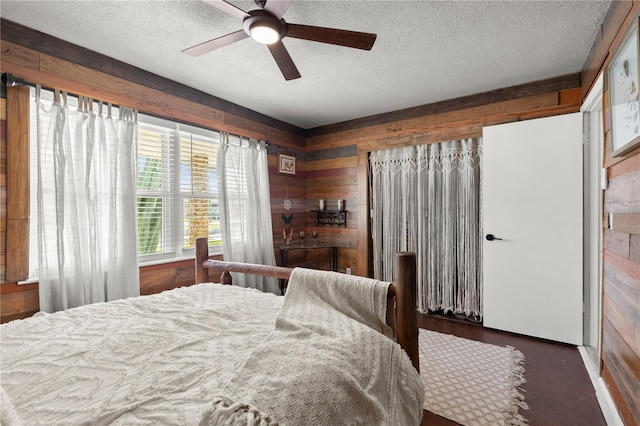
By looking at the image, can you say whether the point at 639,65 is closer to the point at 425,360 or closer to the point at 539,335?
the point at 425,360

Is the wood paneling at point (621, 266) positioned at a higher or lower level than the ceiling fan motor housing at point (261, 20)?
lower

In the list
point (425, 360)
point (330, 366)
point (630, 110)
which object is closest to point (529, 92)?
point (630, 110)

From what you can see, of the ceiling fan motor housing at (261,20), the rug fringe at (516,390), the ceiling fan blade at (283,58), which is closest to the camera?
the ceiling fan motor housing at (261,20)

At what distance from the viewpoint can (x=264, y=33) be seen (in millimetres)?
1744

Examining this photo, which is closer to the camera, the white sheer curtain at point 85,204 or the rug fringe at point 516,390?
the rug fringe at point 516,390

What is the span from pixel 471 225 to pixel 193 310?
2883 millimetres

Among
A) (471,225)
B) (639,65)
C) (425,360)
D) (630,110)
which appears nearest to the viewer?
(639,65)

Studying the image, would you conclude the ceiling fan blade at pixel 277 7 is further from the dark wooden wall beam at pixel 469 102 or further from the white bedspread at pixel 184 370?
the dark wooden wall beam at pixel 469 102

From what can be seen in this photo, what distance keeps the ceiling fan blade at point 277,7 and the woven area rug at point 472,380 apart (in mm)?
2395

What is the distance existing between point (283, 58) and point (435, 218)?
2.45 m

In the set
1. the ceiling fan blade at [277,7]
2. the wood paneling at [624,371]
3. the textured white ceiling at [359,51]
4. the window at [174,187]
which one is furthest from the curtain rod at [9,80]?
the wood paneling at [624,371]

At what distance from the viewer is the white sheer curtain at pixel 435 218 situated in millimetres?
3355

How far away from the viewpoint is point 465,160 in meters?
3.39

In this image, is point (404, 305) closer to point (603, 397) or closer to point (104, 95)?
point (603, 397)
